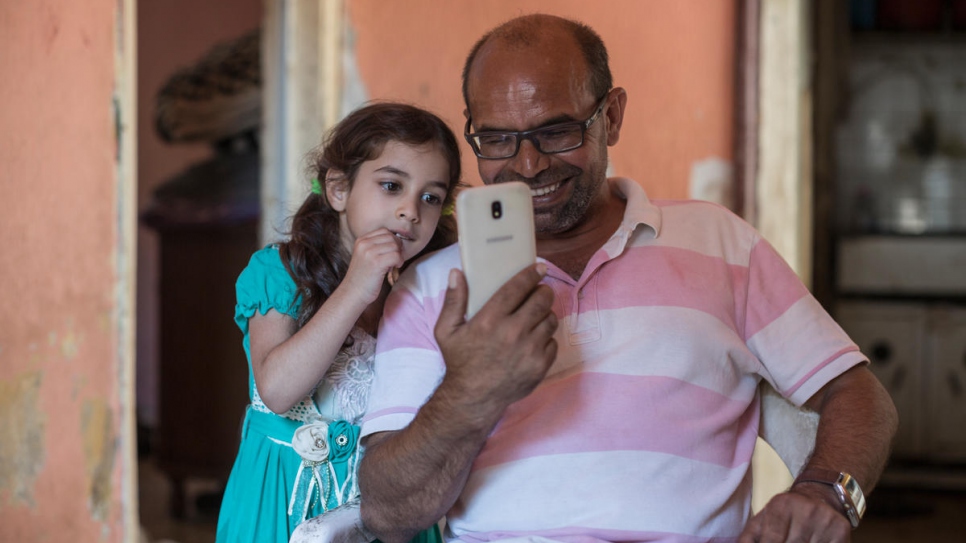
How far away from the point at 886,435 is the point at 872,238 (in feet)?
13.2

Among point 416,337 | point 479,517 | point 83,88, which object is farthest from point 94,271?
point 479,517

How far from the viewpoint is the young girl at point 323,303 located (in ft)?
5.56

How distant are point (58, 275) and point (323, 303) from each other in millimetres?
966

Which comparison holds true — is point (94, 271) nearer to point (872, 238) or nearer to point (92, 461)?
point (92, 461)

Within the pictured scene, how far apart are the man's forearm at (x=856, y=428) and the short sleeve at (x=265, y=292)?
0.91m

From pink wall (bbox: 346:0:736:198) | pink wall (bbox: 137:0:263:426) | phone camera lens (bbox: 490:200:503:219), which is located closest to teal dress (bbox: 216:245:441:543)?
phone camera lens (bbox: 490:200:503:219)

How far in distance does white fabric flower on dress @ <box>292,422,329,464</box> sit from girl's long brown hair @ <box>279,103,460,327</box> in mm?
191

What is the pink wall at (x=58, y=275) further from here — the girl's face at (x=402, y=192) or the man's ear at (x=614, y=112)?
the man's ear at (x=614, y=112)

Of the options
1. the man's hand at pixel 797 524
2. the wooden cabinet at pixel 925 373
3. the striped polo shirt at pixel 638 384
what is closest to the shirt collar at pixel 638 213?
the striped polo shirt at pixel 638 384

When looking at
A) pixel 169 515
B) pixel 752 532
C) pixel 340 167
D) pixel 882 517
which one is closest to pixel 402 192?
pixel 340 167

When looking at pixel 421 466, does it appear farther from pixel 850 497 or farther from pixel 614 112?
pixel 614 112

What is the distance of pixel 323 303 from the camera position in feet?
5.47

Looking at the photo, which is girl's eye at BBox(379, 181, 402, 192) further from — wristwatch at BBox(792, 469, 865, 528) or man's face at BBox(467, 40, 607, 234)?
wristwatch at BBox(792, 469, 865, 528)

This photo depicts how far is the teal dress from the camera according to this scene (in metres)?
1.75
